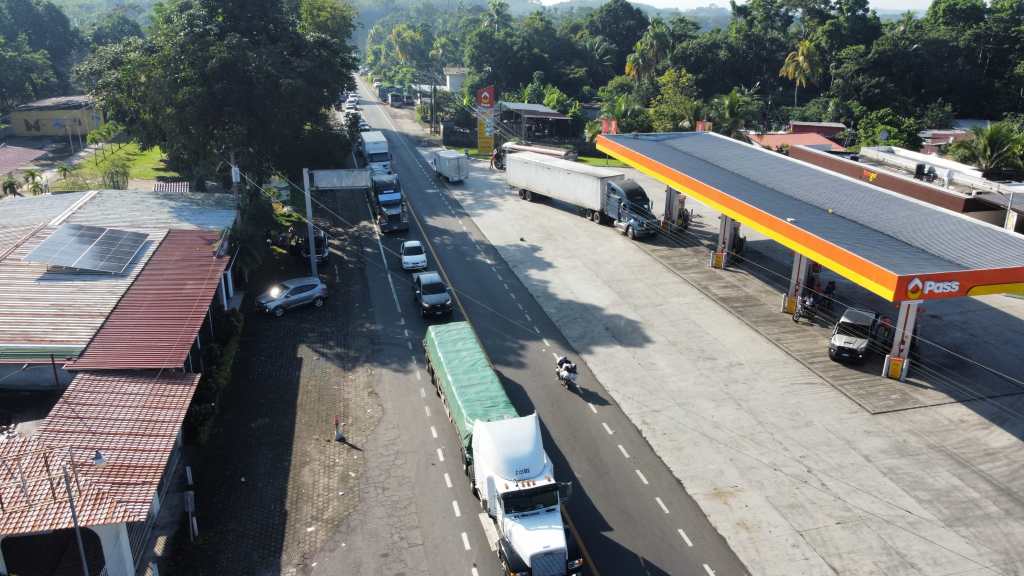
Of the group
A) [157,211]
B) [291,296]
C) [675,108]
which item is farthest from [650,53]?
[157,211]

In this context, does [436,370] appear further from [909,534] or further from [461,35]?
[461,35]

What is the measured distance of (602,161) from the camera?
8400cm

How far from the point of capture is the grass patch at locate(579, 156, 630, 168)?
265 feet

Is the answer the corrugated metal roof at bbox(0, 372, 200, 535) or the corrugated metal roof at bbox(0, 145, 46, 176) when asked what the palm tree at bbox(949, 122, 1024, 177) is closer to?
the corrugated metal roof at bbox(0, 372, 200, 535)

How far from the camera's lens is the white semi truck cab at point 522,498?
66.2 ft

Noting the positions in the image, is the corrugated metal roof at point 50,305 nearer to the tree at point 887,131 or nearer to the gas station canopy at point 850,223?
the gas station canopy at point 850,223

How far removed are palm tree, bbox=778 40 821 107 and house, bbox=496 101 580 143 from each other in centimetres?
3384

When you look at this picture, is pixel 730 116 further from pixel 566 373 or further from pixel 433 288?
pixel 566 373

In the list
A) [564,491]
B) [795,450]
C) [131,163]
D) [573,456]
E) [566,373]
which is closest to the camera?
[564,491]

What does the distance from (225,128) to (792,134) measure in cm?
6550

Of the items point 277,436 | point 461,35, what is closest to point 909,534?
point 277,436

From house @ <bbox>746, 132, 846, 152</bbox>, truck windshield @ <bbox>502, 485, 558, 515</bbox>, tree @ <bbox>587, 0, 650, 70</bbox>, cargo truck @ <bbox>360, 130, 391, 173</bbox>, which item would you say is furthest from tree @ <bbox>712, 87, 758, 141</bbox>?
tree @ <bbox>587, 0, 650, 70</bbox>

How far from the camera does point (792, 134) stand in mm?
85750

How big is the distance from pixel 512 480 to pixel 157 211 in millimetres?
30156
